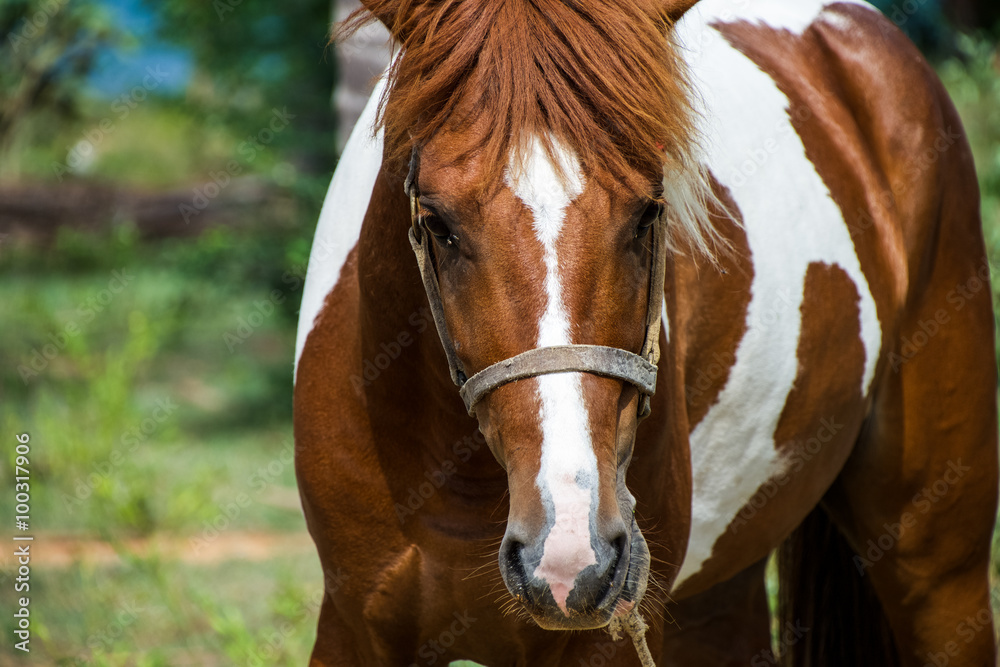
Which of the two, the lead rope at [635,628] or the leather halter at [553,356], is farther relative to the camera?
the lead rope at [635,628]

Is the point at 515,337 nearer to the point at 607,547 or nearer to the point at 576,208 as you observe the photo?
the point at 576,208

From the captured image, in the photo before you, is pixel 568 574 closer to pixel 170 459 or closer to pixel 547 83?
pixel 547 83

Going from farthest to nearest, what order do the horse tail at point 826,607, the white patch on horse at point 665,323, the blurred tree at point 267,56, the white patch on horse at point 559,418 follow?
the blurred tree at point 267,56, the horse tail at point 826,607, the white patch on horse at point 665,323, the white patch on horse at point 559,418

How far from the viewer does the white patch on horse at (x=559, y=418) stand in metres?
1.32

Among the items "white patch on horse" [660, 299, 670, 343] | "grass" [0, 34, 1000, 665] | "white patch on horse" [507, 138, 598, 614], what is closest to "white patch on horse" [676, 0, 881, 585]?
"white patch on horse" [660, 299, 670, 343]

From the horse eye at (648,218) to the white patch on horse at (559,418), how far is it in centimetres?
15

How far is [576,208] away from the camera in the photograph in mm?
1430

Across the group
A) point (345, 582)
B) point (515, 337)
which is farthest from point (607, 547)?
point (345, 582)

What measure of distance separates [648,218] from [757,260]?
0.89 metres

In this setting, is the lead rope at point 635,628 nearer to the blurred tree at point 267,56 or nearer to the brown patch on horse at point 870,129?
the brown patch on horse at point 870,129

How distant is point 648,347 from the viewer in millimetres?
1607

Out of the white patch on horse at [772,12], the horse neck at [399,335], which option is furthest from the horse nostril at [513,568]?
the white patch on horse at [772,12]

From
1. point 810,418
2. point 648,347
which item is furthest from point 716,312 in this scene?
point 648,347

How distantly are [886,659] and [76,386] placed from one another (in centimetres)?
544
